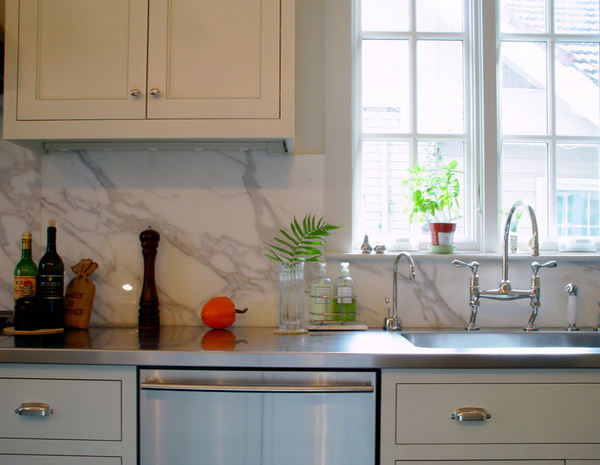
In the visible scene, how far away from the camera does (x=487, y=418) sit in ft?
4.79

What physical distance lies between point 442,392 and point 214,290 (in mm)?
1014

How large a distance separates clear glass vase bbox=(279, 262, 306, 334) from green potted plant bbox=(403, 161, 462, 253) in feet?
2.06

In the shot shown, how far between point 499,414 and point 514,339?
1.98 ft

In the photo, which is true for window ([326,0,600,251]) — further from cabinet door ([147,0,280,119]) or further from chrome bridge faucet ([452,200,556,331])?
cabinet door ([147,0,280,119])

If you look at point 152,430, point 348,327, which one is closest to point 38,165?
point 152,430

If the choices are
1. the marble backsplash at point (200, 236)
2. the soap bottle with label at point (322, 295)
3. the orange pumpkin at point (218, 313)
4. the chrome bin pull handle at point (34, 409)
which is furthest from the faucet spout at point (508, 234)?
the chrome bin pull handle at point (34, 409)

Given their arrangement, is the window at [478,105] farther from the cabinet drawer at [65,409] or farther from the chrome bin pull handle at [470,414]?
the cabinet drawer at [65,409]

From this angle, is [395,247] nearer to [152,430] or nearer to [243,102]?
[243,102]

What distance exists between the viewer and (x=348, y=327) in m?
1.94

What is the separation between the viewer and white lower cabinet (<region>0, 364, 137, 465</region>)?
1.48m

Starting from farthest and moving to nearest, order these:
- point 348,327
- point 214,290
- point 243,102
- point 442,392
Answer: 1. point 214,290
2. point 348,327
3. point 243,102
4. point 442,392

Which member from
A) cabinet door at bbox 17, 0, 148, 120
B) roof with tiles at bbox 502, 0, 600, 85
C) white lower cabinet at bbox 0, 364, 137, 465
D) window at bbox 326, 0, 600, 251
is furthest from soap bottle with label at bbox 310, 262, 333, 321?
roof with tiles at bbox 502, 0, 600, 85

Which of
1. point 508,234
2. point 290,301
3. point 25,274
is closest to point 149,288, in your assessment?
point 25,274

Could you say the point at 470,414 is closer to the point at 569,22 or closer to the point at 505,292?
the point at 505,292
